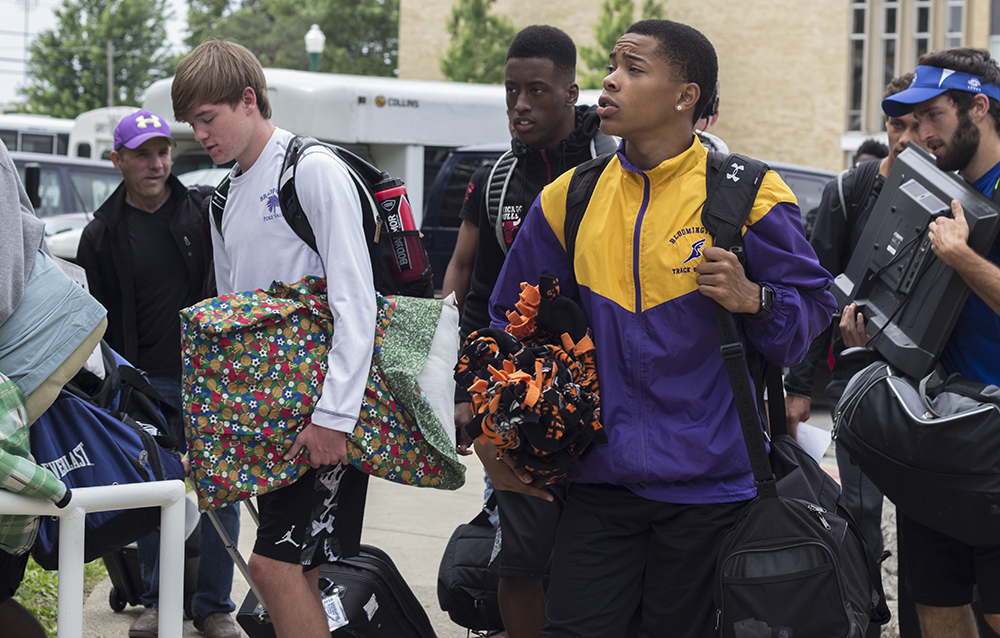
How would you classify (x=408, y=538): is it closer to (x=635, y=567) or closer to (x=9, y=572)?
(x=9, y=572)

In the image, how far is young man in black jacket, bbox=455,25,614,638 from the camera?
137 inches

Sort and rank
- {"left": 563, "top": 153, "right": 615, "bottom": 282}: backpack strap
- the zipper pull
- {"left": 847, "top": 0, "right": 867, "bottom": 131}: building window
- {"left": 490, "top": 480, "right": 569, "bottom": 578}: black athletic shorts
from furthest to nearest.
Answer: {"left": 847, "top": 0, "right": 867, "bottom": 131}: building window, {"left": 490, "top": 480, "right": 569, "bottom": 578}: black athletic shorts, {"left": 563, "top": 153, "right": 615, "bottom": 282}: backpack strap, the zipper pull

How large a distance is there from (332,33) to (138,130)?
139 feet

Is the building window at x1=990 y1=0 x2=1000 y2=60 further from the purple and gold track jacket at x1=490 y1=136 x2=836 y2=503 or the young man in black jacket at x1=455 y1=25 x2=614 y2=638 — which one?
the purple and gold track jacket at x1=490 y1=136 x2=836 y2=503

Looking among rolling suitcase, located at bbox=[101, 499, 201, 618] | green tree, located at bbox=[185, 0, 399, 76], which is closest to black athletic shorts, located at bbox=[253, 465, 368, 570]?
rolling suitcase, located at bbox=[101, 499, 201, 618]

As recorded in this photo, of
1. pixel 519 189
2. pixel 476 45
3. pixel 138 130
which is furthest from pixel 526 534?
pixel 476 45

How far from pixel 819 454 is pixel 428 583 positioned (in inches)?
99.7

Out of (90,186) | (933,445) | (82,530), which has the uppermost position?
(90,186)

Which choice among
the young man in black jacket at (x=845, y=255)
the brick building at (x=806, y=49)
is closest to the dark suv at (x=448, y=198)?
the young man in black jacket at (x=845, y=255)

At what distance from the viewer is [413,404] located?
9.84ft

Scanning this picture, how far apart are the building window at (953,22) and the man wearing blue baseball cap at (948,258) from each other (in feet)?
105

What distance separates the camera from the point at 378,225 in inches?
124

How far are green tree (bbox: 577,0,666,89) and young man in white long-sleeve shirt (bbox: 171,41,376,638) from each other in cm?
2401

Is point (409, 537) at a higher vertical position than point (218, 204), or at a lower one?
lower
